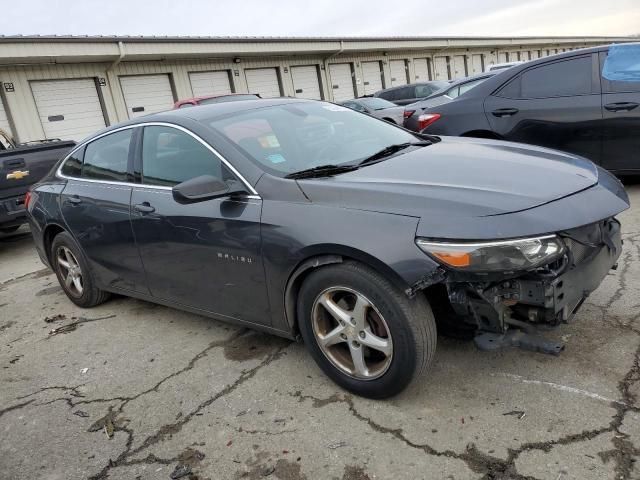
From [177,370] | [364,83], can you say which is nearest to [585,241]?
[177,370]

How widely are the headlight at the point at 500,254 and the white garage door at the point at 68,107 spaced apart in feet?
48.8

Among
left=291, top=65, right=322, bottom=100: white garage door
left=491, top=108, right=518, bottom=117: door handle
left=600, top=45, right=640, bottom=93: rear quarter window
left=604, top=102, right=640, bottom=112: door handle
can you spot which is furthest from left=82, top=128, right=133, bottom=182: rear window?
left=291, top=65, right=322, bottom=100: white garage door

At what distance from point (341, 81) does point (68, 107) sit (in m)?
13.6

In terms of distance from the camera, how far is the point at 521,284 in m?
2.26

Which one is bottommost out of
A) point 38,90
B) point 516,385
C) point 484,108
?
point 516,385

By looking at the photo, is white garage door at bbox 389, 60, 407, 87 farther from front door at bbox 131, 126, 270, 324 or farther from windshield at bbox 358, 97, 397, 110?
front door at bbox 131, 126, 270, 324

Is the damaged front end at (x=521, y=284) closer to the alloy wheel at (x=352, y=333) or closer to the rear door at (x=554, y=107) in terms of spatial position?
the alloy wheel at (x=352, y=333)

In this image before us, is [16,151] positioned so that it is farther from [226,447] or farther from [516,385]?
[516,385]

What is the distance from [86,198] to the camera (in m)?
3.97

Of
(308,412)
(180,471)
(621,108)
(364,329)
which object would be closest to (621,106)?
(621,108)

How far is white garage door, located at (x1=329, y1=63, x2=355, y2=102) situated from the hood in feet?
73.3

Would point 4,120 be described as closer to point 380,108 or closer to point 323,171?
point 380,108

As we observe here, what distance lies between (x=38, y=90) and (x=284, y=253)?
→ 50.1ft

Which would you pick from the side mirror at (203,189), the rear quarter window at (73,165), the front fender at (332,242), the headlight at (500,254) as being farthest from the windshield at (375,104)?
the headlight at (500,254)
